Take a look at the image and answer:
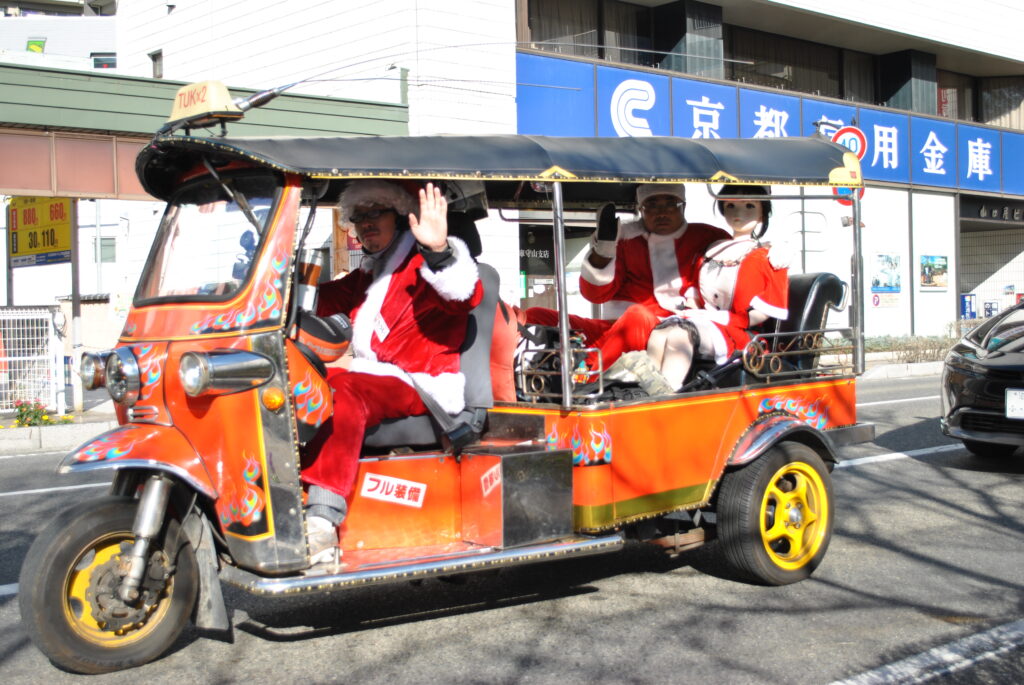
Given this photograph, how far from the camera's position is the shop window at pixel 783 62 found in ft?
76.2

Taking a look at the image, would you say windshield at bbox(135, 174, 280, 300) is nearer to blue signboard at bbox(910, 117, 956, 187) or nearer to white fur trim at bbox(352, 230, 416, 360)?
white fur trim at bbox(352, 230, 416, 360)

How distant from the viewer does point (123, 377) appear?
13.7ft

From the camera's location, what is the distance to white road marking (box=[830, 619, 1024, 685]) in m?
4.04

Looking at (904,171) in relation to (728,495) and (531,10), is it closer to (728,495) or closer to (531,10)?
(531,10)

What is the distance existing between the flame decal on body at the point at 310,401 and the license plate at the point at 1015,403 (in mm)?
5921

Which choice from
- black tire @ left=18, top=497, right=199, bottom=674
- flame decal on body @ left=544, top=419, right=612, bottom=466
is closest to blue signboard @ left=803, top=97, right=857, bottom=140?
flame decal on body @ left=544, top=419, right=612, bottom=466

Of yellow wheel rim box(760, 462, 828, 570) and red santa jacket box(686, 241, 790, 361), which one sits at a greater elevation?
red santa jacket box(686, 241, 790, 361)

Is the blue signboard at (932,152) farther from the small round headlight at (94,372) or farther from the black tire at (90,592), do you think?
the black tire at (90,592)

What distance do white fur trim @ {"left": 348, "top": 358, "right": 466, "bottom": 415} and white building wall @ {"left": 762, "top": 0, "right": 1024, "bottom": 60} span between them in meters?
18.7

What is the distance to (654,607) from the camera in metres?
5.07

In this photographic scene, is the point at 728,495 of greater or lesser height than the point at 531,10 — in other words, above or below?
below

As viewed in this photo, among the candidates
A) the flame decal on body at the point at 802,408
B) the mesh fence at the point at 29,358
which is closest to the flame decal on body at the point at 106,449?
the flame decal on body at the point at 802,408

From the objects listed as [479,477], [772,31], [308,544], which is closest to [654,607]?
[479,477]

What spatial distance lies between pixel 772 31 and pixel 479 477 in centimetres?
2132
